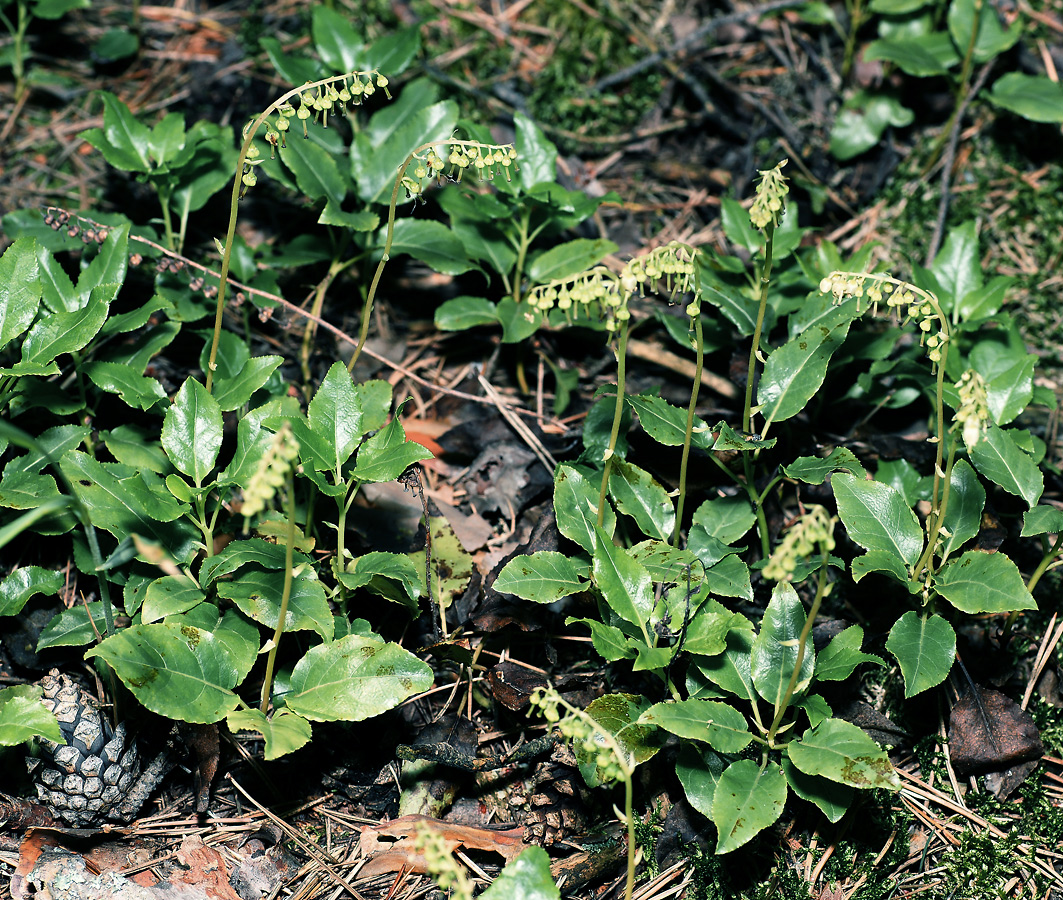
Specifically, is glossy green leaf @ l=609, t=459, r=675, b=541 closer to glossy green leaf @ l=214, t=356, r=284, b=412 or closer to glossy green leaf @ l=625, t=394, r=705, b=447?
glossy green leaf @ l=625, t=394, r=705, b=447

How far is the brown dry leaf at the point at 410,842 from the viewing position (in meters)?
2.65

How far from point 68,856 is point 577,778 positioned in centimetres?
149

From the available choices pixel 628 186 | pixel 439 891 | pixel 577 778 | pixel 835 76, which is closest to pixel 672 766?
pixel 577 778

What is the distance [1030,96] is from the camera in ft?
14.0

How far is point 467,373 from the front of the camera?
391cm

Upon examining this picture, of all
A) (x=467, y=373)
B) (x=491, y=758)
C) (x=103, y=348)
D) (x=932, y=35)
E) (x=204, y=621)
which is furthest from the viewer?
(x=932, y=35)

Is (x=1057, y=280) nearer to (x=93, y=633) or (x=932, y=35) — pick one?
(x=932, y=35)

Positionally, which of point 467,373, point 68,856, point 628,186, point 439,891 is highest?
point 628,186

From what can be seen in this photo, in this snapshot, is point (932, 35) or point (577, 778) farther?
point (932, 35)

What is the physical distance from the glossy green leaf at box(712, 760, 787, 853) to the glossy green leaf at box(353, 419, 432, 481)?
1.28 metres

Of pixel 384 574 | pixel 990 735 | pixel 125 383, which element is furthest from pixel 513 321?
pixel 990 735

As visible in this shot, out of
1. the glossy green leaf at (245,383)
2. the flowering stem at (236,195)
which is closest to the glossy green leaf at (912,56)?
the flowering stem at (236,195)

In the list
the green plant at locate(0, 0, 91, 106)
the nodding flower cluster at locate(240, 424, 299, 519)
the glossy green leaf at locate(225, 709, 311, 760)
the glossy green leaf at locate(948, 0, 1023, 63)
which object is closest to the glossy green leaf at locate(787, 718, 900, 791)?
the glossy green leaf at locate(225, 709, 311, 760)

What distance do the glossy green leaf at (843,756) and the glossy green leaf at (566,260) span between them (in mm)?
2005
